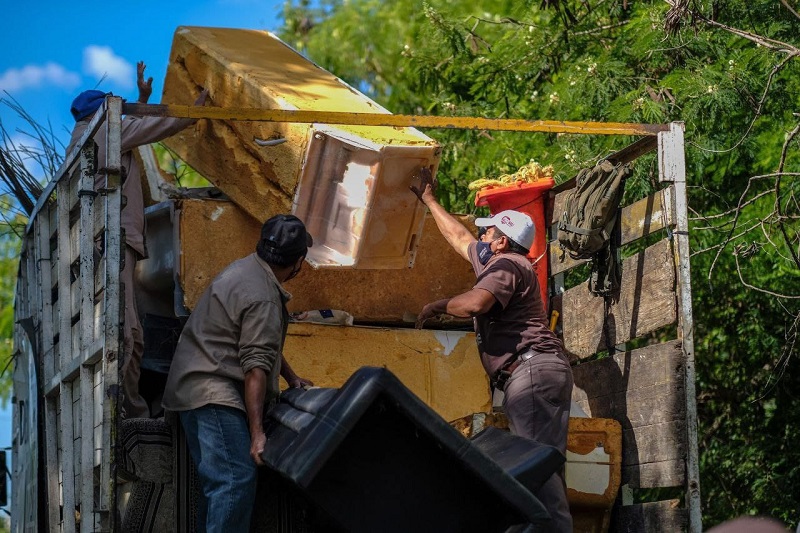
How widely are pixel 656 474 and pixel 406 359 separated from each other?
4.64 ft

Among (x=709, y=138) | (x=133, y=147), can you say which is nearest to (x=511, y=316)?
(x=133, y=147)

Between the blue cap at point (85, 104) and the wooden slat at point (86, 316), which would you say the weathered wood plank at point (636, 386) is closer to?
the wooden slat at point (86, 316)

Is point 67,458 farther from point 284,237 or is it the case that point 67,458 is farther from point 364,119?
point 364,119

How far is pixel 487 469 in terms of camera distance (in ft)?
11.6

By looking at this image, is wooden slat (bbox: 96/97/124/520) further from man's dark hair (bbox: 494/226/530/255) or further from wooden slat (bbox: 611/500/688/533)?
wooden slat (bbox: 611/500/688/533)

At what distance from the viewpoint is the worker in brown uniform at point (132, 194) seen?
509 centimetres

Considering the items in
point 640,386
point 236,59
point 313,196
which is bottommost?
point 640,386

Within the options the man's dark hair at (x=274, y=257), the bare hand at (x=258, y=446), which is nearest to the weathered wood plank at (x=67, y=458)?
the bare hand at (x=258, y=446)

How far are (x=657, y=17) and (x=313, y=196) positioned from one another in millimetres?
3129

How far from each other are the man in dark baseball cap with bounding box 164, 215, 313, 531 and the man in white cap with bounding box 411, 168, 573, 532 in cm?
91

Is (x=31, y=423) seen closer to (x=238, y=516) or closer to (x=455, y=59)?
(x=238, y=516)

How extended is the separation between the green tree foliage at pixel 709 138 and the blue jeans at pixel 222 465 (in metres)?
3.57

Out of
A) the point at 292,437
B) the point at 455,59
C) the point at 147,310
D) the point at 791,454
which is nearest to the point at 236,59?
the point at 147,310

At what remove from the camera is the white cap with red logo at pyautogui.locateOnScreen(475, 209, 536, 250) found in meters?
5.22
